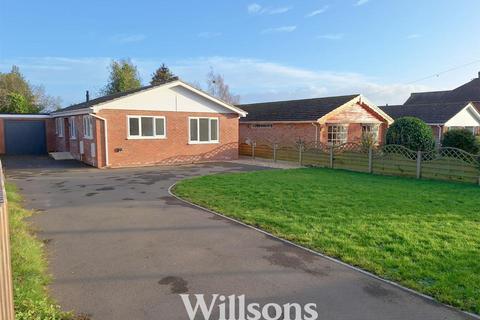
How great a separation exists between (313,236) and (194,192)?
5.05 m

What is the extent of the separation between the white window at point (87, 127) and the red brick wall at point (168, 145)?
1.49 meters

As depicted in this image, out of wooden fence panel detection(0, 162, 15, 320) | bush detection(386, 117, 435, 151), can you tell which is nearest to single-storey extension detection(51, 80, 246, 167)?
bush detection(386, 117, 435, 151)

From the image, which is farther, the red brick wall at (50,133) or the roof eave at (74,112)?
the red brick wall at (50,133)

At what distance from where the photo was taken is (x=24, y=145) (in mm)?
25000

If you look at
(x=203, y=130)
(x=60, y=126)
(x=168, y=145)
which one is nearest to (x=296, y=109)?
(x=203, y=130)

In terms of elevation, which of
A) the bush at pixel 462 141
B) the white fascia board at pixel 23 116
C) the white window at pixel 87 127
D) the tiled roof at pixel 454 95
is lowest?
the bush at pixel 462 141

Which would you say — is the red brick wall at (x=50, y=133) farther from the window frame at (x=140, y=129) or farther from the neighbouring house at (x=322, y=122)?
the neighbouring house at (x=322, y=122)

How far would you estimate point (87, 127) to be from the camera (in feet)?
61.9

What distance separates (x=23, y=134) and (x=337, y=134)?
2186cm

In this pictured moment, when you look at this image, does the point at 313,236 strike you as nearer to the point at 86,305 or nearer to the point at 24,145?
the point at 86,305

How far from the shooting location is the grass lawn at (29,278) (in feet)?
12.1

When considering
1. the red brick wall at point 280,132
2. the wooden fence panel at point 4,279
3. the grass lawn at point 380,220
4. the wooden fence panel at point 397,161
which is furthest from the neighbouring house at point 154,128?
the wooden fence panel at point 4,279

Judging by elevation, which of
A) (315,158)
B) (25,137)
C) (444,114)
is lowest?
(315,158)

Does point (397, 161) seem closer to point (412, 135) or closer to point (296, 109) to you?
point (412, 135)
